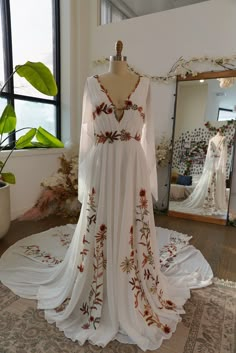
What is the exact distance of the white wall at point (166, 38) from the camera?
275 cm

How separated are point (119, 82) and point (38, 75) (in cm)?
103

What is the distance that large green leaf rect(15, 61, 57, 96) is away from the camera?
1.97 metres

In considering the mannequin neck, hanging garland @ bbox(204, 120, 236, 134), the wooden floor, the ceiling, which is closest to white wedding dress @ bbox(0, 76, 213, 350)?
the mannequin neck

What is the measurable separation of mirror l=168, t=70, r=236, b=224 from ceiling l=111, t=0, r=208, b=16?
96 cm

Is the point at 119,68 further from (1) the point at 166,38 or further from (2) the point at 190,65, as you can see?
(1) the point at 166,38

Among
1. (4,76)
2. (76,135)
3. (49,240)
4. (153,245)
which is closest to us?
(153,245)

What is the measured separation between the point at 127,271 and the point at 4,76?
9.05 feet

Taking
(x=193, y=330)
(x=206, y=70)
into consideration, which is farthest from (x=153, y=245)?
(x=206, y=70)

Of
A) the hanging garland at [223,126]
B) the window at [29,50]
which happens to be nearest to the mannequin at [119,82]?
the hanging garland at [223,126]

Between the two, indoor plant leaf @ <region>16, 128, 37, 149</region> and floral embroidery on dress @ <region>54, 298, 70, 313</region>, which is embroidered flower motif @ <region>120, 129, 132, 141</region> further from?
indoor plant leaf @ <region>16, 128, 37, 149</region>

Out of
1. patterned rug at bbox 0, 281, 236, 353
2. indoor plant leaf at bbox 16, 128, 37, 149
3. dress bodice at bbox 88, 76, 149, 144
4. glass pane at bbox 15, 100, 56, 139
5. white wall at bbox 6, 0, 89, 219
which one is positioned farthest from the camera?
glass pane at bbox 15, 100, 56, 139

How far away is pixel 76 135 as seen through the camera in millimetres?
3836

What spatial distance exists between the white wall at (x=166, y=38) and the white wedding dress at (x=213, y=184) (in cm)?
50

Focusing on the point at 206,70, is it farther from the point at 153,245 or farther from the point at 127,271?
the point at 127,271
